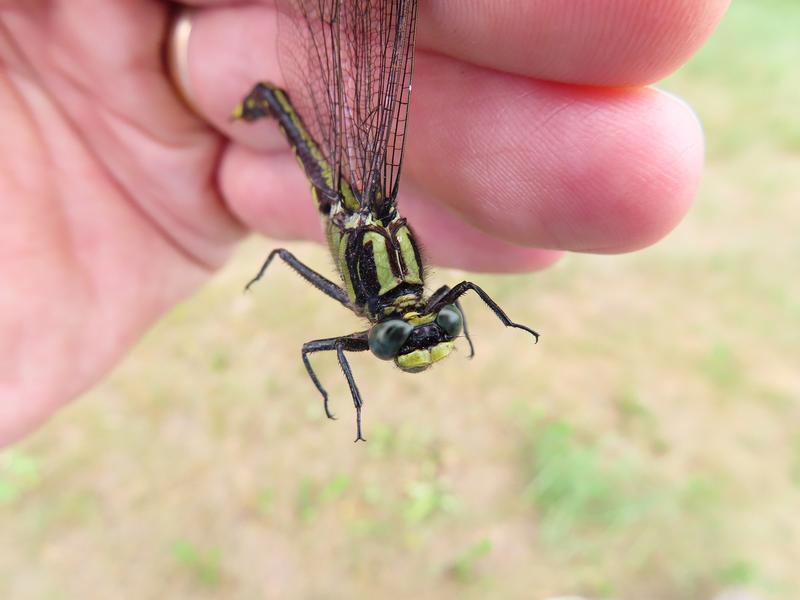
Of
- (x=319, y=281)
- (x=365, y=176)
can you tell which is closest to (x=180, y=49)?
(x=365, y=176)

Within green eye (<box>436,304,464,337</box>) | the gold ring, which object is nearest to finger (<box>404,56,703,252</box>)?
green eye (<box>436,304,464,337</box>)

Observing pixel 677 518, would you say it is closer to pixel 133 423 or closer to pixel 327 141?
pixel 327 141

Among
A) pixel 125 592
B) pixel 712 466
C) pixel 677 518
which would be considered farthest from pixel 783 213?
pixel 125 592

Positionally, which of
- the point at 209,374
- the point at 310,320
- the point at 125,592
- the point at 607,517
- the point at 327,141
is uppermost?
the point at 327,141

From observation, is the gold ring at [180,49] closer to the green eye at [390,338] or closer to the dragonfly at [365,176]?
the dragonfly at [365,176]

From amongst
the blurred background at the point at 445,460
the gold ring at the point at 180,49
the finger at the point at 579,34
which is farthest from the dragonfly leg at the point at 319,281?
the blurred background at the point at 445,460

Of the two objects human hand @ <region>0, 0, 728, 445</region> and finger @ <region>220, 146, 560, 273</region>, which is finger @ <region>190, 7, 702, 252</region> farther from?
finger @ <region>220, 146, 560, 273</region>
